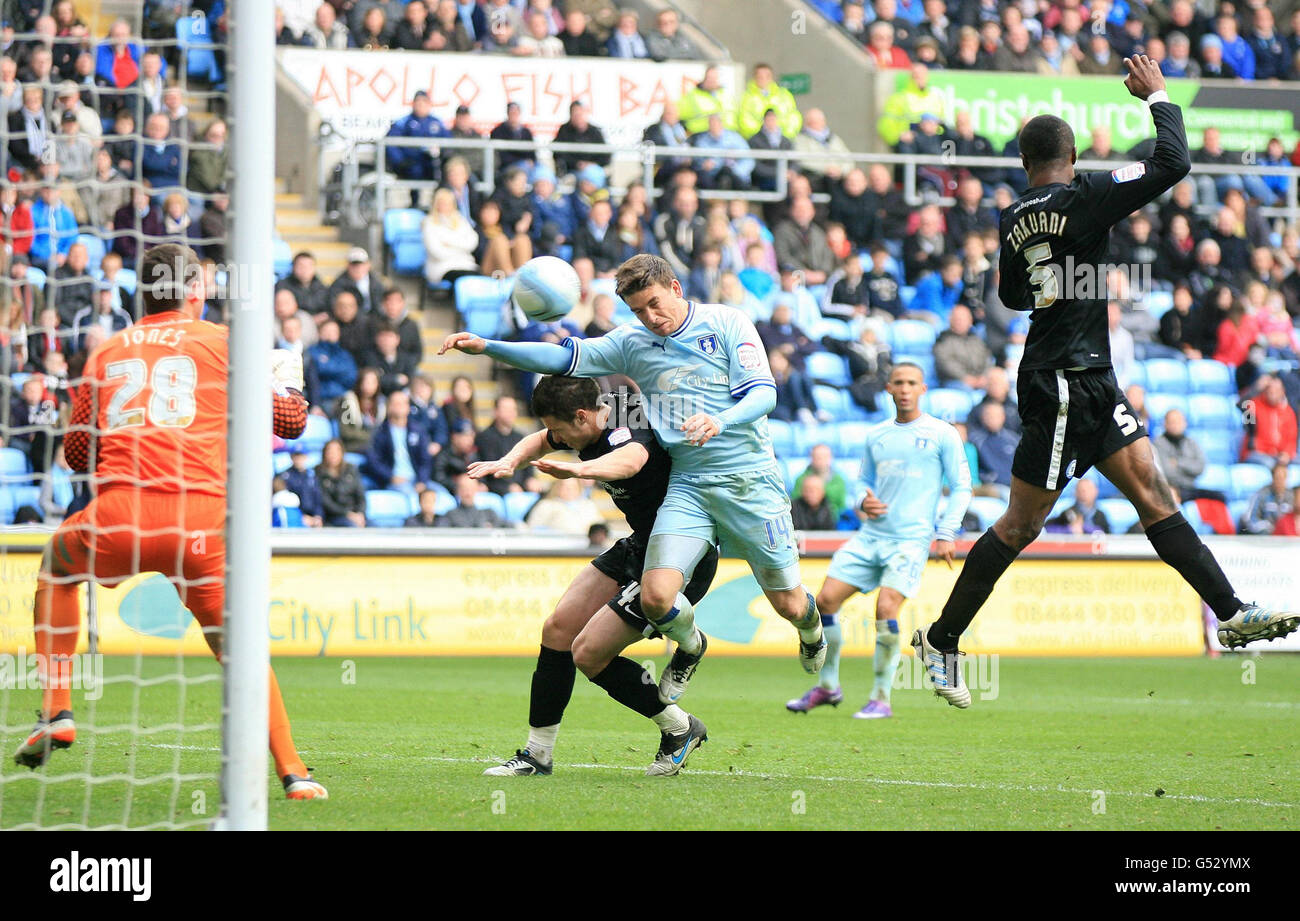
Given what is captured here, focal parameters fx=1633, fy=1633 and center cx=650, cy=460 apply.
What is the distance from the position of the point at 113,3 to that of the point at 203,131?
2922 millimetres

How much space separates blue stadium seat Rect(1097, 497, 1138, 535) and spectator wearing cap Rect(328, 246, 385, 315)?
8.01 metres

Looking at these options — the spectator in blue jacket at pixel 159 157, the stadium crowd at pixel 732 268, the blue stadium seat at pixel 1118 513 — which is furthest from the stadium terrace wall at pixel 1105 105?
the spectator in blue jacket at pixel 159 157

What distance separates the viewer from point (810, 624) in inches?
303

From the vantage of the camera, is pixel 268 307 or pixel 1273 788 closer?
pixel 268 307

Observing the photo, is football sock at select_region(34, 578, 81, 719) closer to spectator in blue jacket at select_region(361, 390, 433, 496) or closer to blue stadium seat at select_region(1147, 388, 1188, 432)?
spectator in blue jacket at select_region(361, 390, 433, 496)

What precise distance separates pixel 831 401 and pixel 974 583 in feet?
34.9

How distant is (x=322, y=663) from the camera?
13.6 metres

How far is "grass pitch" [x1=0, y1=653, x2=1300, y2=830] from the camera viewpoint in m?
6.01

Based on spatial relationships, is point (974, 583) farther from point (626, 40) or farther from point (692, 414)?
point (626, 40)

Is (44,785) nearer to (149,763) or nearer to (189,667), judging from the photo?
(149,763)

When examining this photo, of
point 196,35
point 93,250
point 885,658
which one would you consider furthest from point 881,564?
point 196,35

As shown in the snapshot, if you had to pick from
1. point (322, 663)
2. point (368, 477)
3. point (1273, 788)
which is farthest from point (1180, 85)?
point (1273, 788)

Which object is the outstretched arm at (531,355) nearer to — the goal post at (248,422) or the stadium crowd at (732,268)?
the goal post at (248,422)

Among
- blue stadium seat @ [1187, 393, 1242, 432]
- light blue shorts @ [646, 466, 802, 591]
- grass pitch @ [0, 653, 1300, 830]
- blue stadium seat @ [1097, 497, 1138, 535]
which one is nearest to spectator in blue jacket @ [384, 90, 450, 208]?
grass pitch @ [0, 653, 1300, 830]
